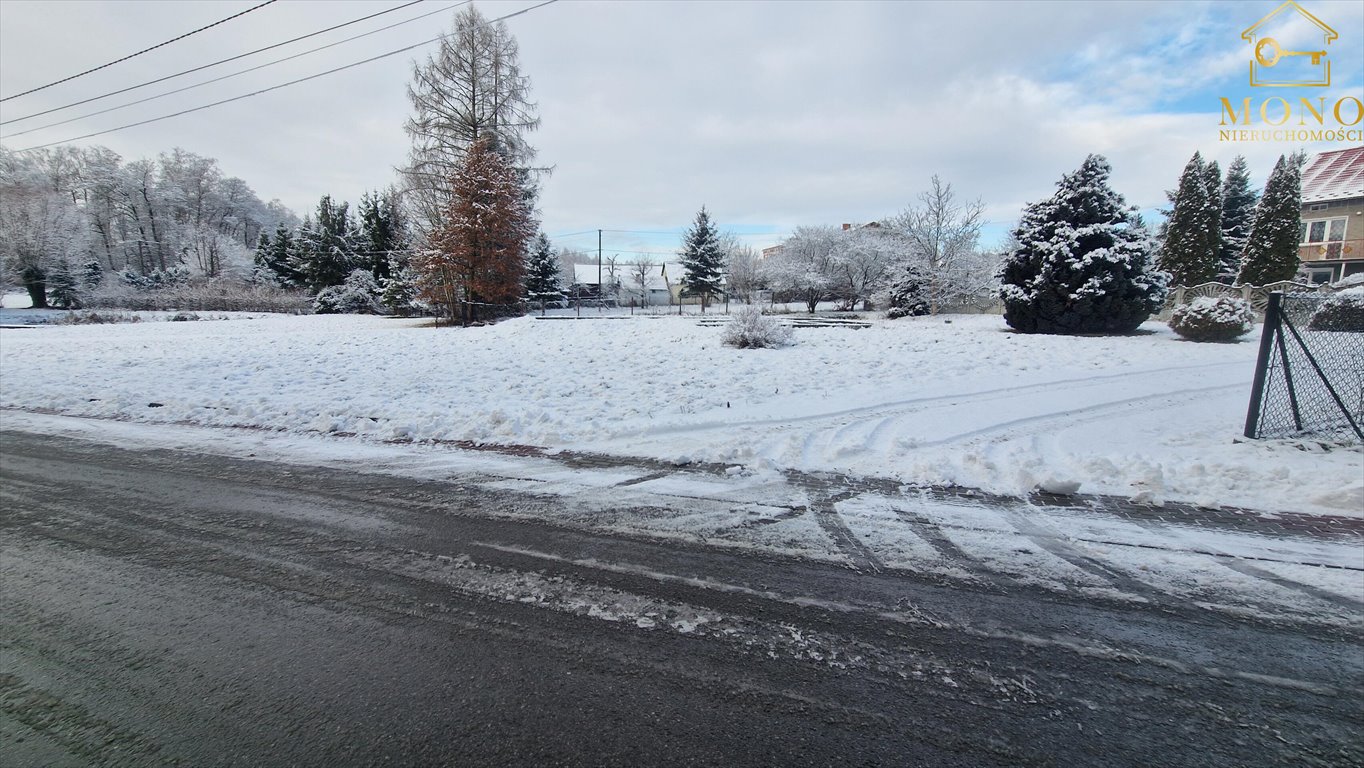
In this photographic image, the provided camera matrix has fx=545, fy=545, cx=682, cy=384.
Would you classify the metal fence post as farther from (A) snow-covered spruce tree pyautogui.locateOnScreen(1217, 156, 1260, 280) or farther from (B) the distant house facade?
(A) snow-covered spruce tree pyautogui.locateOnScreen(1217, 156, 1260, 280)

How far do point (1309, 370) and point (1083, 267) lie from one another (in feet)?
33.1

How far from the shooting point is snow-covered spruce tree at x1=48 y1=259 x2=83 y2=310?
1395 inches

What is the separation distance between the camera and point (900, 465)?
5336mm

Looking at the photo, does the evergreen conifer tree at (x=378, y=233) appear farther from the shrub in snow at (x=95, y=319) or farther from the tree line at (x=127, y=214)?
the tree line at (x=127, y=214)

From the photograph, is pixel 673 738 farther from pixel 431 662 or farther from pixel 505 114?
pixel 505 114

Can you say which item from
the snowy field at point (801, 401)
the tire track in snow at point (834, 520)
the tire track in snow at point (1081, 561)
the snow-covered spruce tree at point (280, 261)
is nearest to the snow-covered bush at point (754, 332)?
the snowy field at point (801, 401)

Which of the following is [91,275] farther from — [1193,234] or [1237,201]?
[1237,201]

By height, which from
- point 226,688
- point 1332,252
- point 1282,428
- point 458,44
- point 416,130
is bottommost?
point 226,688

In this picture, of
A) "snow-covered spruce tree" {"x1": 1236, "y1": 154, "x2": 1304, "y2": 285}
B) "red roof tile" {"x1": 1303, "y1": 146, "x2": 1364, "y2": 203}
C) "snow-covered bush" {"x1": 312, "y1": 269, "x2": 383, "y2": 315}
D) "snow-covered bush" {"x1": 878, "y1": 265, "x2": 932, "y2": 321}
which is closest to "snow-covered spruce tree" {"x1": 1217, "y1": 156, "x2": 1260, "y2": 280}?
"red roof tile" {"x1": 1303, "y1": 146, "x2": 1364, "y2": 203}

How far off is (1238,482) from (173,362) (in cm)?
1736

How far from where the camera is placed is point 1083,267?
14719 mm

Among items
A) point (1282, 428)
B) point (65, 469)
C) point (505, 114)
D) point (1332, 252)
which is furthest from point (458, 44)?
point (1332, 252)

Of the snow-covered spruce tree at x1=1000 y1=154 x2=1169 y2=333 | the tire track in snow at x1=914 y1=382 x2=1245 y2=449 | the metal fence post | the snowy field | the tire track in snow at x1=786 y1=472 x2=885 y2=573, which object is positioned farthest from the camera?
the snow-covered spruce tree at x1=1000 y1=154 x2=1169 y2=333

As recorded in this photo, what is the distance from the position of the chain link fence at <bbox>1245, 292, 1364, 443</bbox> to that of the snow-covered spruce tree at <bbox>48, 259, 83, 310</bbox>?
54.6 metres
